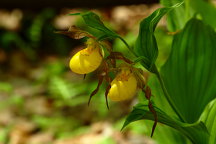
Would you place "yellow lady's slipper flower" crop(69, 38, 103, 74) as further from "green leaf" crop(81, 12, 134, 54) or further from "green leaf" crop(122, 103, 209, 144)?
"green leaf" crop(122, 103, 209, 144)

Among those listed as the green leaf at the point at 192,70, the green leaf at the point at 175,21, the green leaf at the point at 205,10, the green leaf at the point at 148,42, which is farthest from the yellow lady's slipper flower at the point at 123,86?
the green leaf at the point at 205,10

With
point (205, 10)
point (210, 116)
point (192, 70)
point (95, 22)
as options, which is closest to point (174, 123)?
point (210, 116)

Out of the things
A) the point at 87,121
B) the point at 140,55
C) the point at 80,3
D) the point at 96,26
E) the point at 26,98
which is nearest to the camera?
the point at 96,26

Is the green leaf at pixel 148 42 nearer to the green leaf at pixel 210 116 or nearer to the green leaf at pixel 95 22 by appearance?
the green leaf at pixel 95 22

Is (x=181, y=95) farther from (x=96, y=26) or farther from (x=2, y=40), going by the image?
(x=2, y=40)

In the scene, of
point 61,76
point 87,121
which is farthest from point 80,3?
point 87,121

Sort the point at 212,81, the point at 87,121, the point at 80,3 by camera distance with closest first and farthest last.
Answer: the point at 212,81, the point at 87,121, the point at 80,3

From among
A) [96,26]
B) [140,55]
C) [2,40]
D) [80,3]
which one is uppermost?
[96,26]
